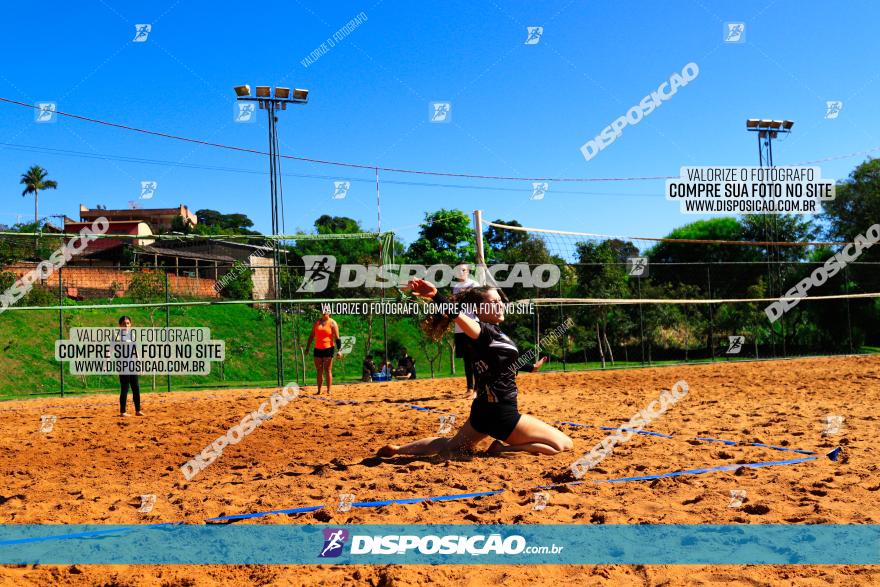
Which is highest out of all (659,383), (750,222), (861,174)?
(861,174)

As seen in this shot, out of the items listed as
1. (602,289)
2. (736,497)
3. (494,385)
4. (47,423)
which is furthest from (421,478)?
(602,289)

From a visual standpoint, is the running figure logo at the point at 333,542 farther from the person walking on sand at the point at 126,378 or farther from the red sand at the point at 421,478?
the person walking on sand at the point at 126,378

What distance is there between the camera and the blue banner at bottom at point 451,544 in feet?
10.1

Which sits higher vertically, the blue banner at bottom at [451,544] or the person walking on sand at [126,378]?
the person walking on sand at [126,378]

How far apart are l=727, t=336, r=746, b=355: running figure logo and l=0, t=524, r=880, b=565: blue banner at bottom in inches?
750

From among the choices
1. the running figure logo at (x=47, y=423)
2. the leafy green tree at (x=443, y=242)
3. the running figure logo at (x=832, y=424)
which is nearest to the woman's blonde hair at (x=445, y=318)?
the running figure logo at (x=832, y=424)

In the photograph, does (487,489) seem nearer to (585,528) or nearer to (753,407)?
(585,528)

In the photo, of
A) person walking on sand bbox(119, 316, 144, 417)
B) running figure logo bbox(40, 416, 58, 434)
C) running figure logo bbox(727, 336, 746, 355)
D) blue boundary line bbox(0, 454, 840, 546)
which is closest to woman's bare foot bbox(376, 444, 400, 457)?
blue boundary line bbox(0, 454, 840, 546)

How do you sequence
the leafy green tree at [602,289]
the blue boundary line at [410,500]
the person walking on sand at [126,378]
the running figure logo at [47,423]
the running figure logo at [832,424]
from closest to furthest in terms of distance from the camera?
the blue boundary line at [410,500], the running figure logo at [832,424], the running figure logo at [47,423], the person walking on sand at [126,378], the leafy green tree at [602,289]

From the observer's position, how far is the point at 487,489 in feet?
13.9

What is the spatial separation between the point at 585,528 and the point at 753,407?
5670 mm

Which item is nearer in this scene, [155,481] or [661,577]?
[661,577]

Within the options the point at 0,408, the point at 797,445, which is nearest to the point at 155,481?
the point at 797,445

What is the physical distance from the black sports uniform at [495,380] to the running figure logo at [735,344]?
60.0 feet
